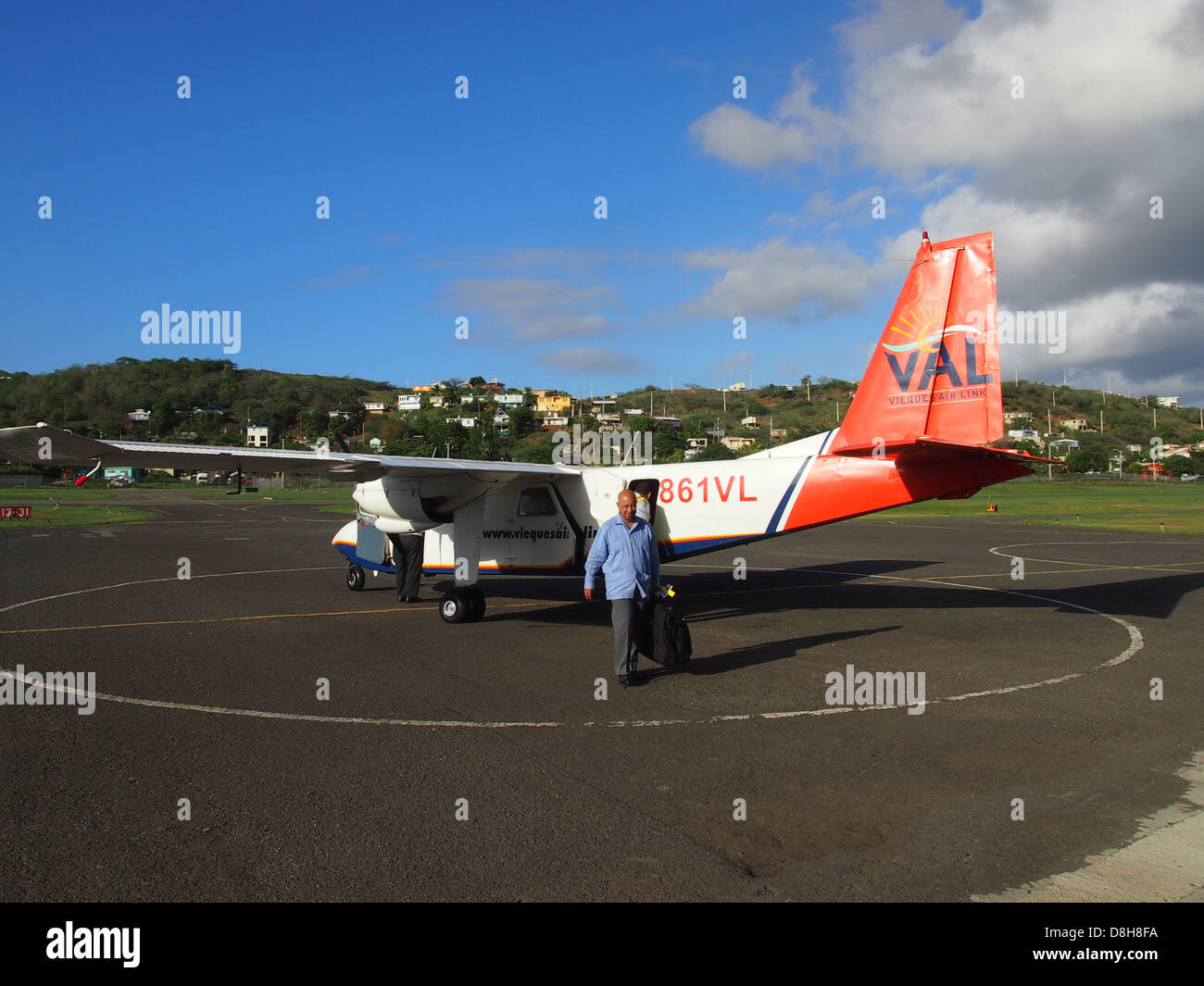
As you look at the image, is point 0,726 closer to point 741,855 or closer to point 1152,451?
point 741,855

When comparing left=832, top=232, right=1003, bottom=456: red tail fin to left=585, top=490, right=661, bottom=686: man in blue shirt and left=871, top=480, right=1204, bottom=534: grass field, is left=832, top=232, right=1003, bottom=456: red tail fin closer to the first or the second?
left=585, top=490, right=661, bottom=686: man in blue shirt

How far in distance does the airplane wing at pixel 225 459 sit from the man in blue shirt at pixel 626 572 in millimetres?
4675

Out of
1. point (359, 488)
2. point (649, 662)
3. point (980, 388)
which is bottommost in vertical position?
point (649, 662)

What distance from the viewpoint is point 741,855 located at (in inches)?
186

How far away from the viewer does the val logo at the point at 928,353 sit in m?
11.2

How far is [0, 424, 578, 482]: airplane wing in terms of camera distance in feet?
28.3

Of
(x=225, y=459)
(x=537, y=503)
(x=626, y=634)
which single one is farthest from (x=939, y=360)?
(x=225, y=459)

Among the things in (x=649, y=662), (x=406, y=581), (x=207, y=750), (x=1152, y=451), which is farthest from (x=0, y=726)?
(x=1152, y=451)

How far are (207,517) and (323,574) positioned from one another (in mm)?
25312

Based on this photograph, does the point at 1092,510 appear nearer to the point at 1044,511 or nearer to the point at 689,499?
the point at 1044,511

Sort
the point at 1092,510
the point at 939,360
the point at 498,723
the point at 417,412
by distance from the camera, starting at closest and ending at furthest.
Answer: the point at 498,723 < the point at 939,360 < the point at 1092,510 < the point at 417,412

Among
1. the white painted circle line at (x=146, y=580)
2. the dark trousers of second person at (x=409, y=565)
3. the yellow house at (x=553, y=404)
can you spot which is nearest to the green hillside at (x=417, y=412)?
the yellow house at (x=553, y=404)

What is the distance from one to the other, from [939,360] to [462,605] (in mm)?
8079

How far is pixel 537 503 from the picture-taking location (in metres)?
14.1
